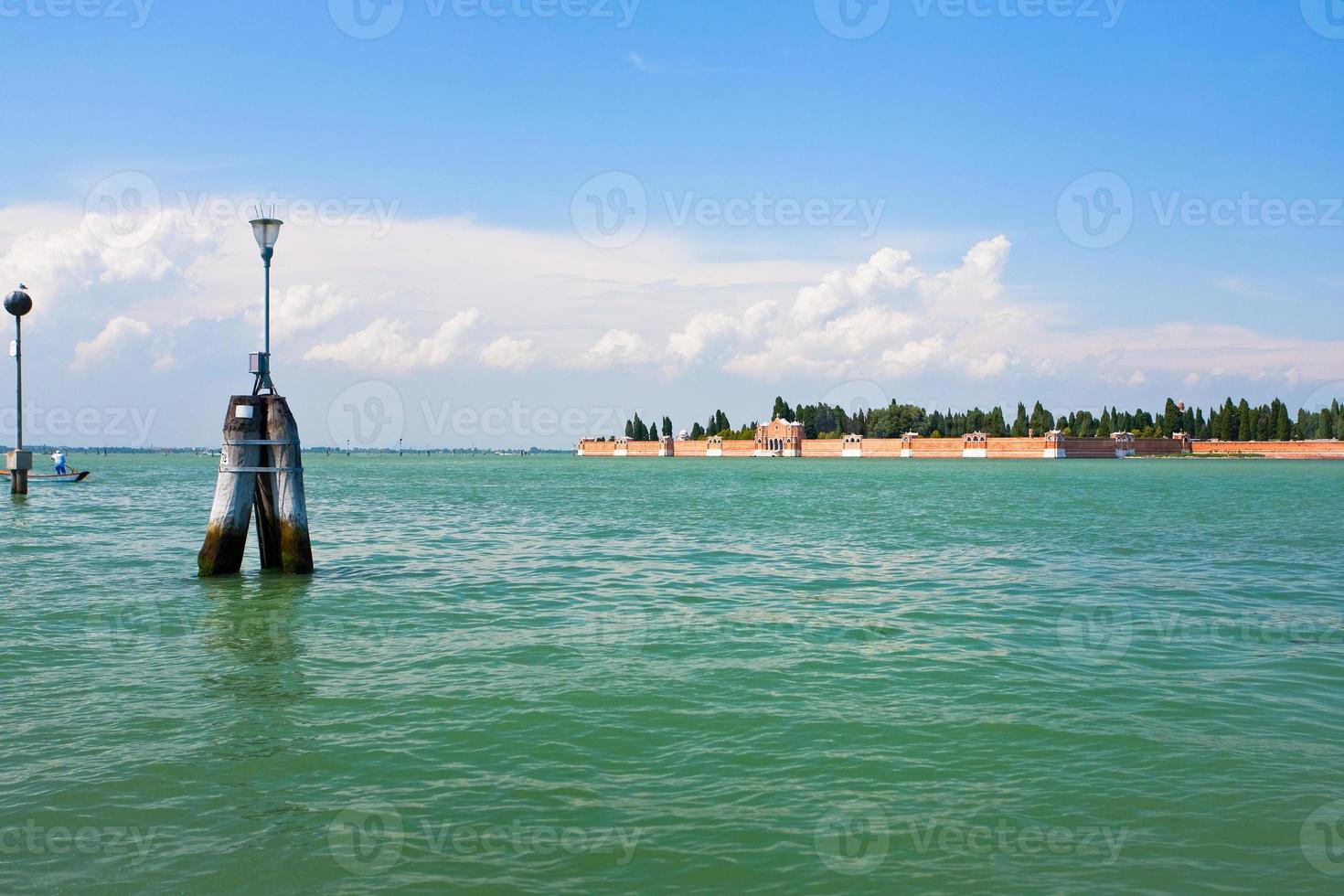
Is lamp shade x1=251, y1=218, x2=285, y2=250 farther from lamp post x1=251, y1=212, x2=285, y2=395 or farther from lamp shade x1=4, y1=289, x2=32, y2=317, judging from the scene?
lamp shade x1=4, y1=289, x2=32, y2=317

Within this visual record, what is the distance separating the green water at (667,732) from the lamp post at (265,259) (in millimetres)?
3098

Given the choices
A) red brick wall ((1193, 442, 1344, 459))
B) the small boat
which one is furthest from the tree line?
the small boat

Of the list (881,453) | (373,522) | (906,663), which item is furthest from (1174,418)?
(906,663)

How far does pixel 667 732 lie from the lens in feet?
26.4

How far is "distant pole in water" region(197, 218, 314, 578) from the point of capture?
15.2m

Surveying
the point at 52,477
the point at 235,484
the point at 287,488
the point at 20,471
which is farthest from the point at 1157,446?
the point at 235,484

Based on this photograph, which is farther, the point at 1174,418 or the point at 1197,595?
the point at 1174,418

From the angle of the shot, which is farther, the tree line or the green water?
the tree line

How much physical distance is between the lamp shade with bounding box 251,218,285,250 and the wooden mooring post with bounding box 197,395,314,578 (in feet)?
7.91

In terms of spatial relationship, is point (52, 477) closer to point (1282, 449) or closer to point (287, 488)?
point (287, 488)

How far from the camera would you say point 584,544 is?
24438 millimetres

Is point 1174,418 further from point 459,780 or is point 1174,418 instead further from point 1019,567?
point 459,780

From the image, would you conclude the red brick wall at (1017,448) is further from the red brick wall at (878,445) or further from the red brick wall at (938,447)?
the red brick wall at (878,445)

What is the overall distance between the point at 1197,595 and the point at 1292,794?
10291mm
